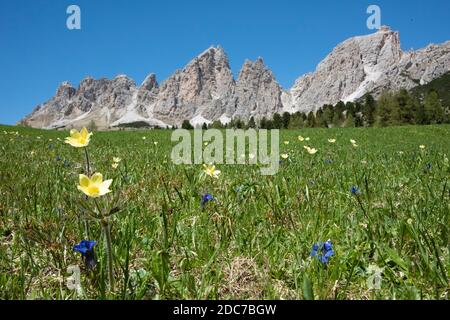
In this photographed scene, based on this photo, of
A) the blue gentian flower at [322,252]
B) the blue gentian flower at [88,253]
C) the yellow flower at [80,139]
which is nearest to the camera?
the blue gentian flower at [88,253]

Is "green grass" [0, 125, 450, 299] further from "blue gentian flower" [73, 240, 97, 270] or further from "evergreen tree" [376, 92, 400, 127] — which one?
"evergreen tree" [376, 92, 400, 127]

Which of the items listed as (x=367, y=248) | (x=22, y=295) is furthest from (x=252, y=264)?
(x=22, y=295)

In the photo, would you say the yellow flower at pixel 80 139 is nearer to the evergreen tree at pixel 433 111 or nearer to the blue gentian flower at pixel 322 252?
the blue gentian flower at pixel 322 252

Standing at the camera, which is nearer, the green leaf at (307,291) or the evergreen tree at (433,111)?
the green leaf at (307,291)

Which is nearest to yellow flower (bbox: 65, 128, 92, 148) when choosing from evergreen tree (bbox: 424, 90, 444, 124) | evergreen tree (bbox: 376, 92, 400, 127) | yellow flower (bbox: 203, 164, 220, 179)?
yellow flower (bbox: 203, 164, 220, 179)

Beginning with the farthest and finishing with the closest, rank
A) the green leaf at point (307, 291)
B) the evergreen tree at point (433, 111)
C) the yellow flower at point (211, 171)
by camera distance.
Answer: the evergreen tree at point (433, 111) < the yellow flower at point (211, 171) < the green leaf at point (307, 291)

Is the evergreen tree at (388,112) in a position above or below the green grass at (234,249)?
above

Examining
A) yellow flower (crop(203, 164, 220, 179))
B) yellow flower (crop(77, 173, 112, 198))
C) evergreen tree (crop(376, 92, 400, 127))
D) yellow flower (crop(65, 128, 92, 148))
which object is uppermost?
evergreen tree (crop(376, 92, 400, 127))

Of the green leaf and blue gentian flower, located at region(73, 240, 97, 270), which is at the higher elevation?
blue gentian flower, located at region(73, 240, 97, 270)

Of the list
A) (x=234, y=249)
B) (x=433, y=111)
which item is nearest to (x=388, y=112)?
(x=433, y=111)

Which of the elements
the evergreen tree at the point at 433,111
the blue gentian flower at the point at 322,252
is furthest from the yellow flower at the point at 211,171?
the evergreen tree at the point at 433,111

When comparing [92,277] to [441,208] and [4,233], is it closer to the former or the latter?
[4,233]

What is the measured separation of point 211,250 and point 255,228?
55cm
